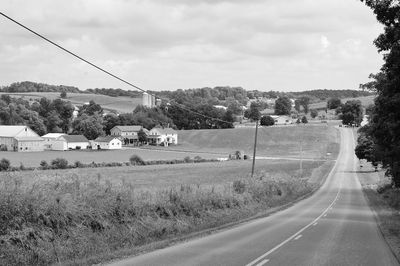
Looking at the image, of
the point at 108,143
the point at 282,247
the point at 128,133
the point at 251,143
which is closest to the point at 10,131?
the point at 108,143

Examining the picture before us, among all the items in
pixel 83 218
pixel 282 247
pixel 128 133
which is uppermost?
pixel 83 218

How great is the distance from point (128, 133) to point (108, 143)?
20.0 meters

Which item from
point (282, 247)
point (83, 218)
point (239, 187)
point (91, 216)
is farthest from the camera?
point (239, 187)

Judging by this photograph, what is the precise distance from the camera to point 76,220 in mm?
14883

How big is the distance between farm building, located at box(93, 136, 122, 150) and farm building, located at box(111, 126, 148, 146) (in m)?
13.2

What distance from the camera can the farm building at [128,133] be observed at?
615ft

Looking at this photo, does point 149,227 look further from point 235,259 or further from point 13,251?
point 13,251

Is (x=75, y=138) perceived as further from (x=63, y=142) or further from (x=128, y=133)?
(x=128, y=133)

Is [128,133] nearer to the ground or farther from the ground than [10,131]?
farther from the ground

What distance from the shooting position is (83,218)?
15.2 m

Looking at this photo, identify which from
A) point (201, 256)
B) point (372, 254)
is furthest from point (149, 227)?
point (372, 254)

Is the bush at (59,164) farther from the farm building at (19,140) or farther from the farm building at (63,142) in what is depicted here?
the farm building at (63,142)

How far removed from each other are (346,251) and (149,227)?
7165mm

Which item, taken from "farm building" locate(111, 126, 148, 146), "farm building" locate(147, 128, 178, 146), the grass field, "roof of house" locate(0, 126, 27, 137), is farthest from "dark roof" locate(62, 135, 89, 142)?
"farm building" locate(147, 128, 178, 146)
